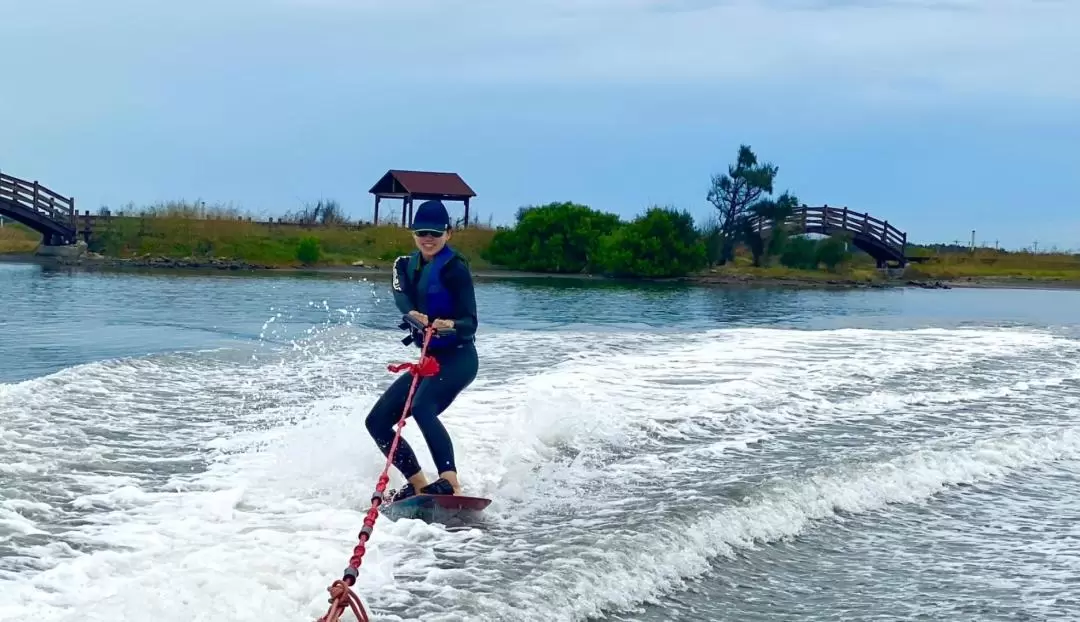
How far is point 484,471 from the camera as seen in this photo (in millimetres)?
7875

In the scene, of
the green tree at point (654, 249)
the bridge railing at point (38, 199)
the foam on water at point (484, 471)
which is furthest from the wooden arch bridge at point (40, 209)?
A: the foam on water at point (484, 471)

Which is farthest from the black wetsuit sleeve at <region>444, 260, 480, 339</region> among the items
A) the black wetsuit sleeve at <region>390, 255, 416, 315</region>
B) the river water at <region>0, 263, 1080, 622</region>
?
the river water at <region>0, 263, 1080, 622</region>

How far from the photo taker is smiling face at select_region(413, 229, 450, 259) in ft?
21.7

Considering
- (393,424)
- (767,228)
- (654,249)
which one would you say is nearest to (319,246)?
(654,249)

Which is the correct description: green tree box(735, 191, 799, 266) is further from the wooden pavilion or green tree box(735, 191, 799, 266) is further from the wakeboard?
the wakeboard

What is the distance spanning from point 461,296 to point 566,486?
1.71 meters

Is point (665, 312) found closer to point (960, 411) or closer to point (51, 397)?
point (960, 411)

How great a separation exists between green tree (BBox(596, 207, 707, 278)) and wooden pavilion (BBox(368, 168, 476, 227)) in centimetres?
1211

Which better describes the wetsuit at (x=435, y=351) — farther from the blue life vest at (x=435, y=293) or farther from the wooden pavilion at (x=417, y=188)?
the wooden pavilion at (x=417, y=188)

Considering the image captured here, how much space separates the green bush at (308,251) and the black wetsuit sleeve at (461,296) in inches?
1985

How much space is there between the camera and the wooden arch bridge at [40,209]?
1971 inches

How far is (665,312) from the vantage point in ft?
96.5

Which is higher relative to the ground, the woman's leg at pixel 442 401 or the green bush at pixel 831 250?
the green bush at pixel 831 250

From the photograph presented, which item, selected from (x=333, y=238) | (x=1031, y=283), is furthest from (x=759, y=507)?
(x=1031, y=283)
